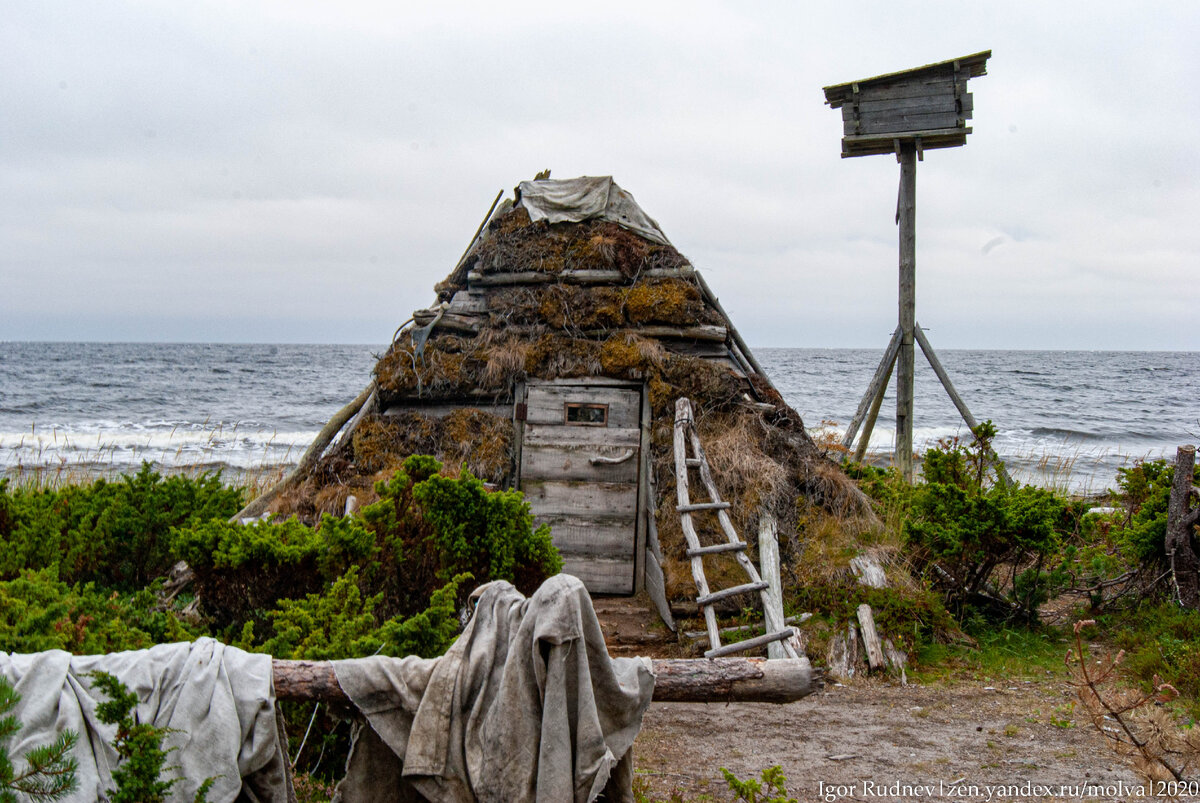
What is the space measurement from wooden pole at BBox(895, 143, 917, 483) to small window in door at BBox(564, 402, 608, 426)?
3.84m

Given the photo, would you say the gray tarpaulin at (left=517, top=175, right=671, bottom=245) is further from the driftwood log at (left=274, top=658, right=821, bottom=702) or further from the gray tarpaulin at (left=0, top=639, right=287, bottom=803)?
the gray tarpaulin at (left=0, top=639, right=287, bottom=803)

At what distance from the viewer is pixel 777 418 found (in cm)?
884

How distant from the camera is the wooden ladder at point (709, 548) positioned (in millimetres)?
5996

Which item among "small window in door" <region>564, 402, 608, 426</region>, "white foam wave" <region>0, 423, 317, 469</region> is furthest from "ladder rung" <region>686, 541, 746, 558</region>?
"white foam wave" <region>0, 423, 317, 469</region>

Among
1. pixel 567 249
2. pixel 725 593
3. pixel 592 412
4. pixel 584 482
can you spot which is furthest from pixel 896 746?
pixel 567 249

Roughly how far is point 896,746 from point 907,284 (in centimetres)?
632

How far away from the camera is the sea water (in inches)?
851

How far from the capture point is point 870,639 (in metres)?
6.98

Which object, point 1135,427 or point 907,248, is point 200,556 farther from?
point 1135,427

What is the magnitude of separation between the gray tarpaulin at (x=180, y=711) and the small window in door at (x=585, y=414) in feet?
18.5

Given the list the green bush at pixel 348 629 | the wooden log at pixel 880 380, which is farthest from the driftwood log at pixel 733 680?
the wooden log at pixel 880 380

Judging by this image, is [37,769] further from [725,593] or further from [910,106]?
[910,106]

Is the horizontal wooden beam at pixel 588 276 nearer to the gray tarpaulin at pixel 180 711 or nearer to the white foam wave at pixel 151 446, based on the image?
the gray tarpaulin at pixel 180 711

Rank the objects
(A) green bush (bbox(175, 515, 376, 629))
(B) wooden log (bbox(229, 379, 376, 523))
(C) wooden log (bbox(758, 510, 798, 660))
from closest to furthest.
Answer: (A) green bush (bbox(175, 515, 376, 629)) → (C) wooden log (bbox(758, 510, 798, 660)) → (B) wooden log (bbox(229, 379, 376, 523))
